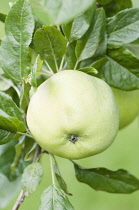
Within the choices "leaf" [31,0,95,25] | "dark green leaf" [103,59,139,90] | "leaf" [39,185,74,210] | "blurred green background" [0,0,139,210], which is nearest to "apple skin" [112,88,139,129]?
"dark green leaf" [103,59,139,90]

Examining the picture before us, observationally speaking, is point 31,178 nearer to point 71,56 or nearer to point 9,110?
point 9,110

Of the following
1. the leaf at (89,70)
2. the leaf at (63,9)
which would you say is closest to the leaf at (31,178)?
the leaf at (89,70)

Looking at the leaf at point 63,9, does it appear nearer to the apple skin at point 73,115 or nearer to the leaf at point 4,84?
the apple skin at point 73,115

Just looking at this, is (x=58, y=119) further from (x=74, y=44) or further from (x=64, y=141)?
(x=74, y=44)

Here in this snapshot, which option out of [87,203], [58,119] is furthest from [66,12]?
[87,203]

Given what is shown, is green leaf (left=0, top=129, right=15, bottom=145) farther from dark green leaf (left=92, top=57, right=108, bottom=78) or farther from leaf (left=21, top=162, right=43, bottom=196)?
dark green leaf (left=92, top=57, right=108, bottom=78)

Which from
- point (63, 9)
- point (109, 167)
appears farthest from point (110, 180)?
point (109, 167)
